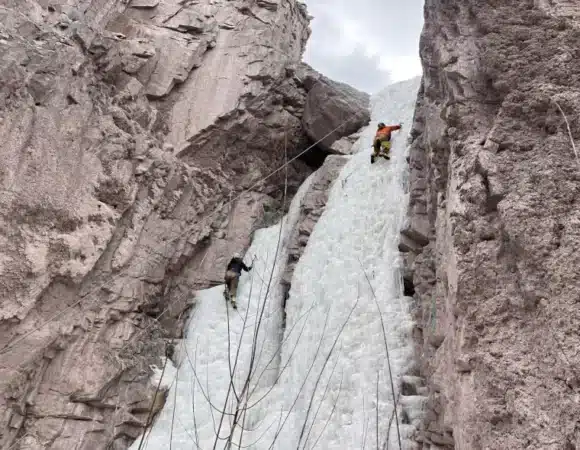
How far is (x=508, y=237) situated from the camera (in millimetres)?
3273

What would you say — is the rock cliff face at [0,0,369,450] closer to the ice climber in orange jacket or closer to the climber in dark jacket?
the climber in dark jacket

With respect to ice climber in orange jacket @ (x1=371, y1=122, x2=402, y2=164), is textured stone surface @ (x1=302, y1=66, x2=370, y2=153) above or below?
above

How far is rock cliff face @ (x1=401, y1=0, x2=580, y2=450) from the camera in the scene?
2713mm

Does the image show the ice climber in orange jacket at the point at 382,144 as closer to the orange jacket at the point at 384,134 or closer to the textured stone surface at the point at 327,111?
the orange jacket at the point at 384,134

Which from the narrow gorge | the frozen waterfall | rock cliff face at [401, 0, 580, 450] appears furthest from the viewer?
the frozen waterfall

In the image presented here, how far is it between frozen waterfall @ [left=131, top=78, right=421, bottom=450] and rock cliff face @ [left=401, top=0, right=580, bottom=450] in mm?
770

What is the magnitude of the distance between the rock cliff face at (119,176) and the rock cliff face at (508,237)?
2.86 meters

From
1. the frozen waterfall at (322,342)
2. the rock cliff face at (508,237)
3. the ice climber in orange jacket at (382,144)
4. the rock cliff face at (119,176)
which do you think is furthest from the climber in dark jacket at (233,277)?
the rock cliff face at (508,237)

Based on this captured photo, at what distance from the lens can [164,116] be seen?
10.0 meters

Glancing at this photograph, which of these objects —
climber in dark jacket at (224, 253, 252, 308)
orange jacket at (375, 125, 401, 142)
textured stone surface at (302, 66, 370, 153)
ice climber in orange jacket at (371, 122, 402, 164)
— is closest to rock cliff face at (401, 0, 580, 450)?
ice climber in orange jacket at (371, 122, 402, 164)

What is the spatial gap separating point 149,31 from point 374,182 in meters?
5.99

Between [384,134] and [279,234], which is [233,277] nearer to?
[384,134]

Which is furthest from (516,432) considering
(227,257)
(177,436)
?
(227,257)

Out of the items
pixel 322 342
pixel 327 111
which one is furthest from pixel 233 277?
pixel 327 111
